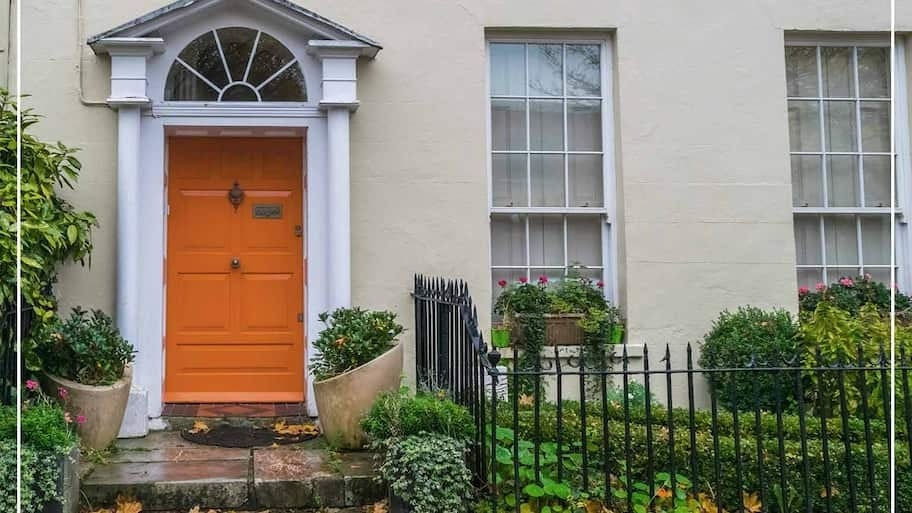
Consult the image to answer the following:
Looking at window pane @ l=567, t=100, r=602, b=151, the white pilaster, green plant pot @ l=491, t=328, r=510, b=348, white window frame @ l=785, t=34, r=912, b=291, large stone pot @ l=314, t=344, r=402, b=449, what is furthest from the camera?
white window frame @ l=785, t=34, r=912, b=291

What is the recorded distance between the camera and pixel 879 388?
204 inches

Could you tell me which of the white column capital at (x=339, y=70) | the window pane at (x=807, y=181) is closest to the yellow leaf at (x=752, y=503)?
the window pane at (x=807, y=181)

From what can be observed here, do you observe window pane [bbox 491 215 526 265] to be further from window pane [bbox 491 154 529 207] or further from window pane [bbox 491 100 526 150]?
window pane [bbox 491 100 526 150]

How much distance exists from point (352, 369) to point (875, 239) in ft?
16.1

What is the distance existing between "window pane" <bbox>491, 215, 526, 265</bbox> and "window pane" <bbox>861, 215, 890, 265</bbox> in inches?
122

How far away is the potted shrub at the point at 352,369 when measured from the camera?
490 centimetres

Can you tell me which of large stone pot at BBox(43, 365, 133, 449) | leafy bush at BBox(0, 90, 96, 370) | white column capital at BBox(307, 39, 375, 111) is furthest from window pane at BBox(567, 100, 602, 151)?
large stone pot at BBox(43, 365, 133, 449)

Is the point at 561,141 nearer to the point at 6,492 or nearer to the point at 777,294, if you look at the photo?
the point at 777,294

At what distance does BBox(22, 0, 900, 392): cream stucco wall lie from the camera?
6035 millimetres

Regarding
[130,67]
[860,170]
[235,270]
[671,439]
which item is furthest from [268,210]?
[860,170]

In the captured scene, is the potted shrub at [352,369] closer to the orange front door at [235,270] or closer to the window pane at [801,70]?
the orange front door at [235,270]

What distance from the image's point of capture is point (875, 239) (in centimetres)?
668

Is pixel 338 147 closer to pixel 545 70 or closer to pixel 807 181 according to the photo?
pixel 545 70

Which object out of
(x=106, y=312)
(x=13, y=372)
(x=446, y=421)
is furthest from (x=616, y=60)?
(x=13, y=372)
